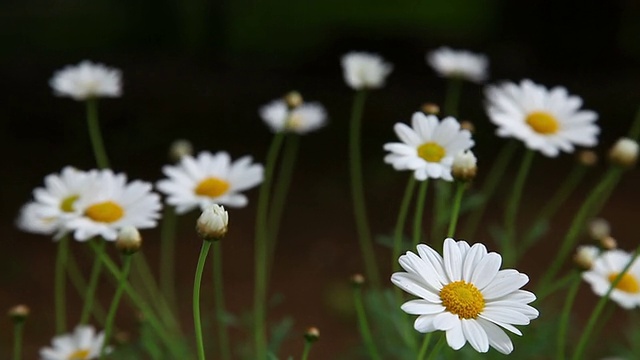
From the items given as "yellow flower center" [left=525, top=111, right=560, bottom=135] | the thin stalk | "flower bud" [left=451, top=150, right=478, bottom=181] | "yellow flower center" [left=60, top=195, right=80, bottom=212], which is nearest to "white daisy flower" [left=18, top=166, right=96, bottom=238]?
"yellow flower center" [left=60, top=195, right=80, bottom=212]

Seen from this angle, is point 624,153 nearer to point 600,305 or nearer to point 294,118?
point 600,305

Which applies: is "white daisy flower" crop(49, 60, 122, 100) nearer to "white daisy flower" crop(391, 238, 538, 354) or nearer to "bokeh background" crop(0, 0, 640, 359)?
"white daisy flower" crop(391, 238, 538, 354)

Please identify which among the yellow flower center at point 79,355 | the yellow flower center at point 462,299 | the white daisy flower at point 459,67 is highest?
the white daisy flower at point 459,67

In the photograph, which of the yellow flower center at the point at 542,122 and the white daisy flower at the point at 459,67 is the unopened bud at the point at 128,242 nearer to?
the yellow flower center at the point at 542,122

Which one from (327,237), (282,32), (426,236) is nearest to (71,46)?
(282,32)


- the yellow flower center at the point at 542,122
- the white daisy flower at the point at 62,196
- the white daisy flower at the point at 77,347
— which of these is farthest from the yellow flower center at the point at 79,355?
the yellow flower center at the point at 542,122

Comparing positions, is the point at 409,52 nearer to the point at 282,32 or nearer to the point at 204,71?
the point at 282,32
